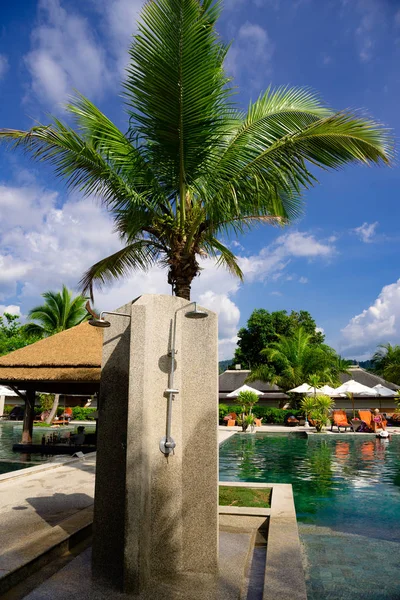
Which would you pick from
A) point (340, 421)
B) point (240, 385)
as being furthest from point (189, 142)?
point (240, 385)

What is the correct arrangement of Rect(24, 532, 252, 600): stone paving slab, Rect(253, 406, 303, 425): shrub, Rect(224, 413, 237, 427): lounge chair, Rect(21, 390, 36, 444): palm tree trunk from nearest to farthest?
Rect(24, 532, 252, 600): stone paving slab < Rect(21, 390, 36, 444): palm tree trunk < Rect(224, 413, 237, 427): lounge chair < Rect(253, 406, 303, 425): shrub

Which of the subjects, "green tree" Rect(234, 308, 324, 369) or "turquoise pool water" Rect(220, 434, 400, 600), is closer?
"turquoise pool water" Rect(220, 434, 400, 600)

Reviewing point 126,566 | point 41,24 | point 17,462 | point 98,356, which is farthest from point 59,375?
point 126,566

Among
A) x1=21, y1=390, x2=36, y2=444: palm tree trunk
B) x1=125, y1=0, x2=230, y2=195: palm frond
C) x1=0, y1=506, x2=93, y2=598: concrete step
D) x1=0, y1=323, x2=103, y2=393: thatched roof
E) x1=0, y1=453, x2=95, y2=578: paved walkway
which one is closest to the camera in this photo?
x1=0, y1=506, x2=93, y2=598: concrete step

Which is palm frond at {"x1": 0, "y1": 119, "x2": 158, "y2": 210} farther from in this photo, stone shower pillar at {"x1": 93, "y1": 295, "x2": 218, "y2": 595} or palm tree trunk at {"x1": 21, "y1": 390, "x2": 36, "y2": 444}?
palm tree trunk at {"x1": 21, "y1": 390, "x2": 36, "y2": 444}

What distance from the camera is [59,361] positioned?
12914 mm

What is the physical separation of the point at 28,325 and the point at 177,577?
2705 cm

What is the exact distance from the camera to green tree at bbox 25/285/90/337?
28359 millimetres

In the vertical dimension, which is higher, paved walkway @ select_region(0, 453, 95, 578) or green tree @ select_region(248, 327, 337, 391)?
green tree @ select_region(248, 327, 337, 391)

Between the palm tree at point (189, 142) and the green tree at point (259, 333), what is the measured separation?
34583mm

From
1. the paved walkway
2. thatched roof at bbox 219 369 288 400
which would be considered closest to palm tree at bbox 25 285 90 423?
thatched roof at bbox 219 369 288 400

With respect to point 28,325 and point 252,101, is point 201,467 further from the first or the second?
point 28,325

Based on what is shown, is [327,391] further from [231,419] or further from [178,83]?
[178,83]

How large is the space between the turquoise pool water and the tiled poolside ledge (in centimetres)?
19
